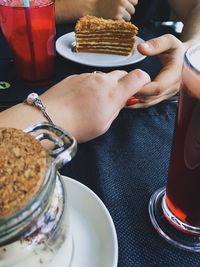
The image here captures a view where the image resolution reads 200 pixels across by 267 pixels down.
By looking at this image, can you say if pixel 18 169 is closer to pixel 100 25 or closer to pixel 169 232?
pixel 169 232

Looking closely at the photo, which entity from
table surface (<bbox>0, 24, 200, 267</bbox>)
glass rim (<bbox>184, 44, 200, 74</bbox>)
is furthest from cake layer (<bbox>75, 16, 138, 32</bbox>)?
glass rim (<bbox>184, 44, 200, 74</bbox>)

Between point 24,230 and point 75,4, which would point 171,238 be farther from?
point 75,4

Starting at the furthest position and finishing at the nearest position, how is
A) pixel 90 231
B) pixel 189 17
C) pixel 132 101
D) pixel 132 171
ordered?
pixel 189 17 < pixel 132 101 < pixel 132 171 < pixel 90 231

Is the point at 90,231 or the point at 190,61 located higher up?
the point at 190,61

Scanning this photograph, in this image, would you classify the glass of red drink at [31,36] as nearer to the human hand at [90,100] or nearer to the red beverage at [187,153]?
the human hand at [90,100]

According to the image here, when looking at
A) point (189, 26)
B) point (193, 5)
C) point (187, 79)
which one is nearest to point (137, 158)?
point (187, 79)

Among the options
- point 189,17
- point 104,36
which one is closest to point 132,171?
point 104,36
